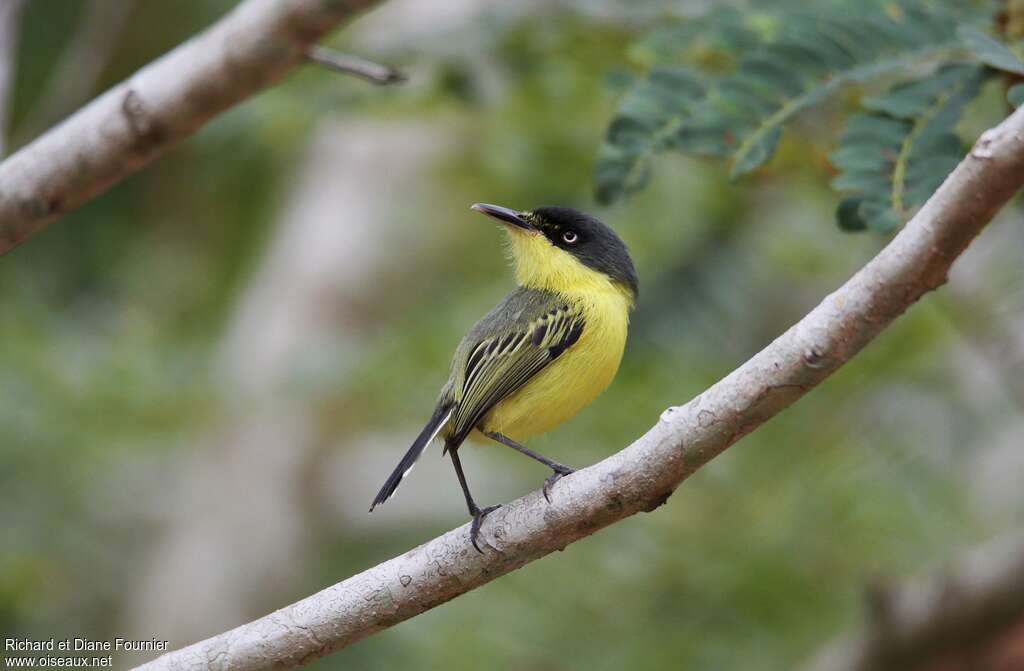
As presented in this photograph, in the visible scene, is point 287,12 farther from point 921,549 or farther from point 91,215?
point 91,215

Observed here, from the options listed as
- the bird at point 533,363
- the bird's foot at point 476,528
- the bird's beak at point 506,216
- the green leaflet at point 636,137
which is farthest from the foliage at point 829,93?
the bird's foot at point 476,528

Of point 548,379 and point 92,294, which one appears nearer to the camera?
point 548,379

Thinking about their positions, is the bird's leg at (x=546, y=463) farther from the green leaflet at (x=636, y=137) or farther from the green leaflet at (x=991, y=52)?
the green leaflet at (x=991, y=52)

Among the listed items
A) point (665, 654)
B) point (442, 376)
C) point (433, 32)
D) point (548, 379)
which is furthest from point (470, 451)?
point (548, 379)

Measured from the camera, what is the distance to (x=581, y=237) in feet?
14.0

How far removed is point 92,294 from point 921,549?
6.30 m

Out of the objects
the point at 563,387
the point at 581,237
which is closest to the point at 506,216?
the point at 581,237

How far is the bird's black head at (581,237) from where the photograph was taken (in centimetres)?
416

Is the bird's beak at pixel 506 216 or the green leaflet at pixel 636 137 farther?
the bird's beak at pixel 506 216

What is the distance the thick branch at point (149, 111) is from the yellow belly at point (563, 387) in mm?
1293

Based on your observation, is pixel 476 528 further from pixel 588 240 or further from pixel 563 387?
pixel 588 240

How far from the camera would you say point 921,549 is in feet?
21.9

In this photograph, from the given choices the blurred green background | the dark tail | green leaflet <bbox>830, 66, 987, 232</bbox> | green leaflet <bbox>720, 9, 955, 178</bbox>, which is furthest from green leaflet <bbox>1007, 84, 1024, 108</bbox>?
the dark tail

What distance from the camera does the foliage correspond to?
11.3ft
